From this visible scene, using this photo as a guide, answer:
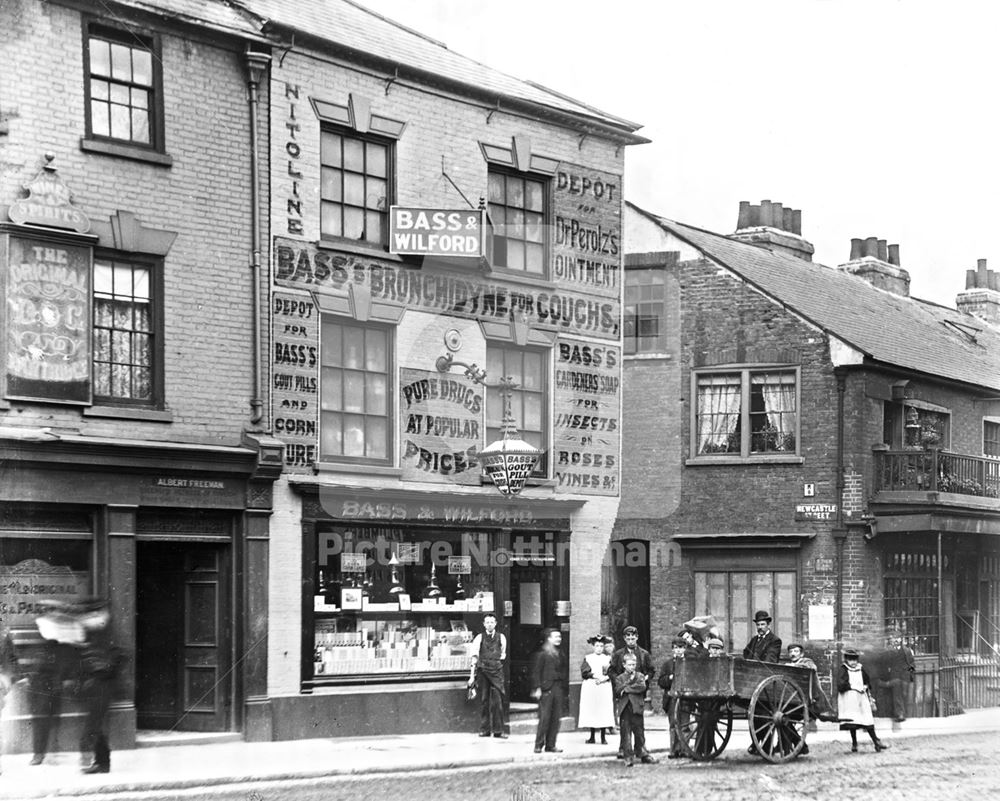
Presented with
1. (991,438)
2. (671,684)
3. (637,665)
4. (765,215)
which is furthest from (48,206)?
(991,438)

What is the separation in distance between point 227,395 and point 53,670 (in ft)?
13.4

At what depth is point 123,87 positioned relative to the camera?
59.0ft

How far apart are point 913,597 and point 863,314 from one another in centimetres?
578

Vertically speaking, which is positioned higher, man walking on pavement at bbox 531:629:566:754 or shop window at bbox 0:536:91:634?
shop window at bbox 0:536:91:634

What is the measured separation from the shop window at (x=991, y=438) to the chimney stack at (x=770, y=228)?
5.16 m

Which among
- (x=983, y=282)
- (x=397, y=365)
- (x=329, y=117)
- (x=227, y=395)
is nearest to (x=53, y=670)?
(x=227, y=395)

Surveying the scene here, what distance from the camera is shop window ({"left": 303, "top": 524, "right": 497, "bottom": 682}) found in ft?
65.8

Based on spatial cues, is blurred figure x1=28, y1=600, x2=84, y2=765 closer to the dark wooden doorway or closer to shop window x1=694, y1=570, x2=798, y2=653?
the dark wooden doorway

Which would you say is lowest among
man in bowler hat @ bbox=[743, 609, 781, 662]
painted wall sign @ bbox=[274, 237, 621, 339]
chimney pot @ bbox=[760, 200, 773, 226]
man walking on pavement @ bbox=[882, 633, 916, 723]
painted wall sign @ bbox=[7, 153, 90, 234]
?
man walking on pavement @ bbox=[882, 633, 916, 723]

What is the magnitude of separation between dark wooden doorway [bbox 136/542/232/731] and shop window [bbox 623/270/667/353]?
41.7 feet

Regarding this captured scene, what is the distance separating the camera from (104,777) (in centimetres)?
1510

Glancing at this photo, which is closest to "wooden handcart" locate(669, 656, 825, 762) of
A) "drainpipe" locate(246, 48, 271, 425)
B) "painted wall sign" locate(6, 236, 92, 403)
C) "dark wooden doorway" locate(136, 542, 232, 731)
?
"dark wooden doorway" locate(136, 542, 232, 731)

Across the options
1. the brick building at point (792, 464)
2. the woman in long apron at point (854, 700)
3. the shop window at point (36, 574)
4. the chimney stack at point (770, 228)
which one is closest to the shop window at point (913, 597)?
the brick building at point (792, 464)

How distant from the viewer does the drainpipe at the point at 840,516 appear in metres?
27.6
